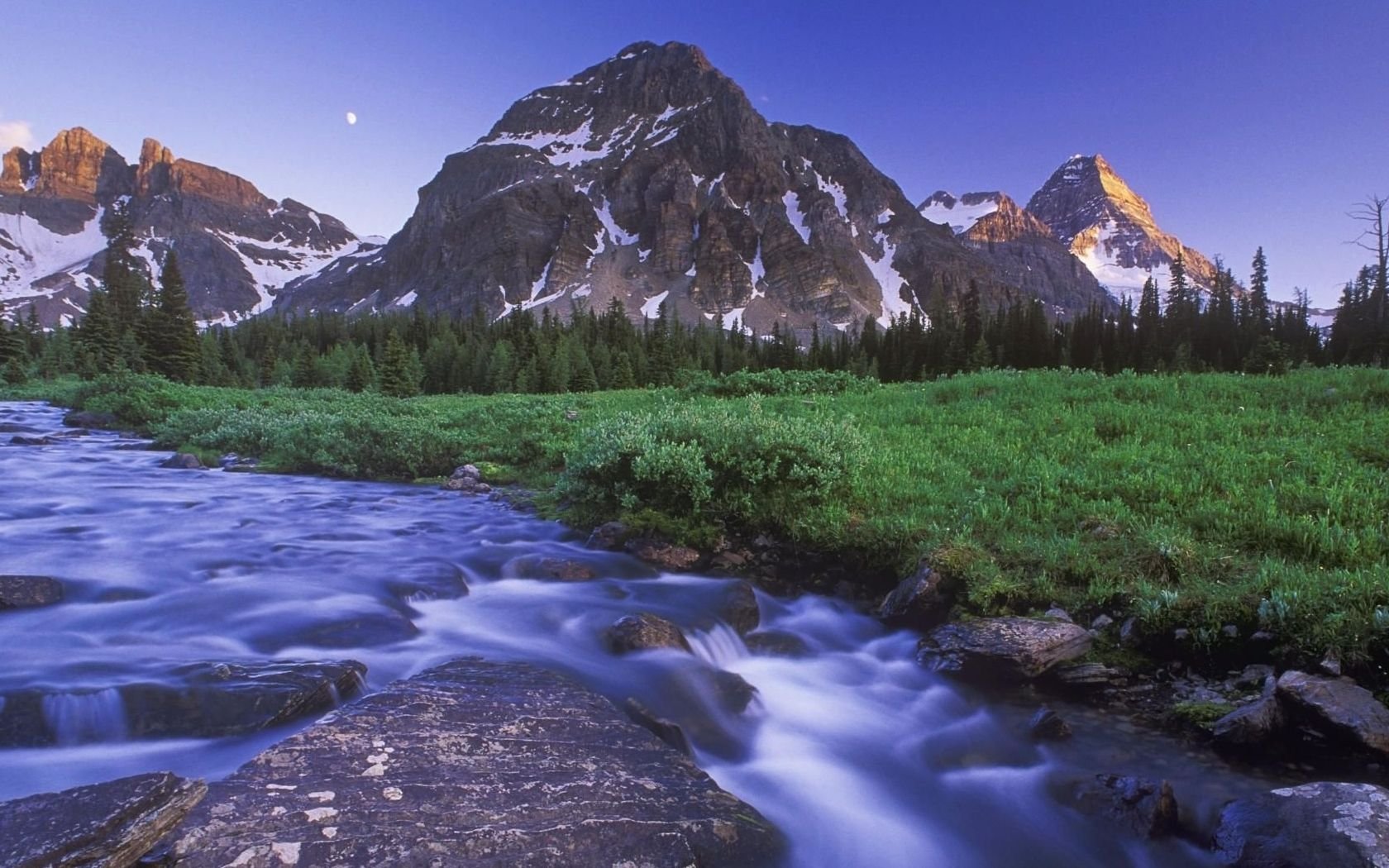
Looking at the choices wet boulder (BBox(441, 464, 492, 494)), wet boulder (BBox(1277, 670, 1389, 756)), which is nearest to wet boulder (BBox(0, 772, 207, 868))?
wet boulder (BBox(1277, 670, 1389, 756))

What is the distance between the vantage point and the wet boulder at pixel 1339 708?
5172 mm

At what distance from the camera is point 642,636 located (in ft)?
25.7

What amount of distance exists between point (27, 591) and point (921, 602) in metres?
9.88

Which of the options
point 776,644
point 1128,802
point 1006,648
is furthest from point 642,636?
point 1128,802

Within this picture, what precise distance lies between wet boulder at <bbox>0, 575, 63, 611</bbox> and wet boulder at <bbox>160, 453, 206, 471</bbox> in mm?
10941

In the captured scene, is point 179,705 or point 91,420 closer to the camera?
point 179,705

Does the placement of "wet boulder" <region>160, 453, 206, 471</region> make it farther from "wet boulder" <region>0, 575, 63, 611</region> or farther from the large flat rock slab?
the large flat rock slab

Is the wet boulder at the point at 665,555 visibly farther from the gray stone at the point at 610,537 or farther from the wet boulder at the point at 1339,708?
the wet boulder at the point at 1339,708

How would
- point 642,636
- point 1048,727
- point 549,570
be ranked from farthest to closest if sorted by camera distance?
point 549,570 → point 642,636 → point 1048,727

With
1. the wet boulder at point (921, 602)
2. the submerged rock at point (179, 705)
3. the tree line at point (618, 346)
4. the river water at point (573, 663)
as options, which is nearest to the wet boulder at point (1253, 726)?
the river water at point (573, 663)

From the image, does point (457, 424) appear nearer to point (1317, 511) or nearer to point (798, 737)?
point (798, 737)

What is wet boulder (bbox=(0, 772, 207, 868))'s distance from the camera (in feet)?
10.9

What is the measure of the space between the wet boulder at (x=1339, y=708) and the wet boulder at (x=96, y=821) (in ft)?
24.2

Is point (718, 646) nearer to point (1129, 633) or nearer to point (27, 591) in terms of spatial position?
point (1129, 633)
